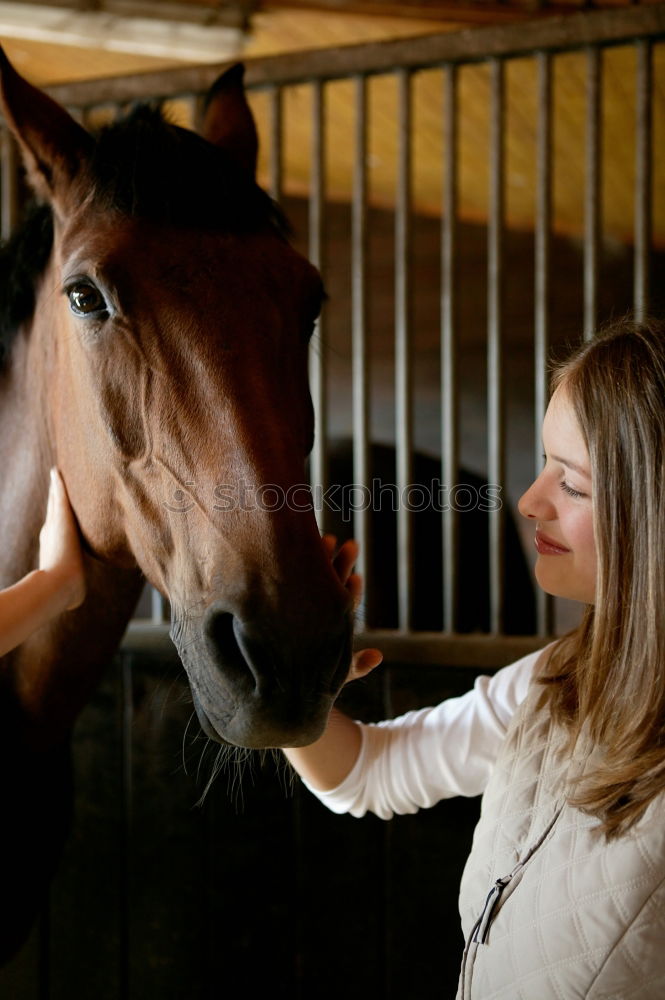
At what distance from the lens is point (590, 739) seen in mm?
955

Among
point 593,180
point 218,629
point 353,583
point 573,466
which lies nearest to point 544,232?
point 593,180

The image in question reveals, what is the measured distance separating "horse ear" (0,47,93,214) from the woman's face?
0.79m

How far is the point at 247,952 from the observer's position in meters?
1.81

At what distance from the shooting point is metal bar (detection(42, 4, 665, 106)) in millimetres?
1637

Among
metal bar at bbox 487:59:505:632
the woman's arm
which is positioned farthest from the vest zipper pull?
metal bar at bbox 487:59:505:632

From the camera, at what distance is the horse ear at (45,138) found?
114cm

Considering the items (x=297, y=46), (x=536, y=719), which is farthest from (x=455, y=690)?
(x=297, y=46)

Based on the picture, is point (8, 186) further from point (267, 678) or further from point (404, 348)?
point (267, 678)

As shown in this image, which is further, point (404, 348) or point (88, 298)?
point (404, 348)

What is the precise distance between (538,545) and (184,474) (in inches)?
18.7

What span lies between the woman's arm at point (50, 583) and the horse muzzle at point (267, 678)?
266mm

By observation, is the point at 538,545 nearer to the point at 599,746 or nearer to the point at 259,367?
the point at 599,746

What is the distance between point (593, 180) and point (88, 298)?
116 centimetres

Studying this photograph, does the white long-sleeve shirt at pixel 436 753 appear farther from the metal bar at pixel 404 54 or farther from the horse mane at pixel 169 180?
the metal bar at pixel 404 54
